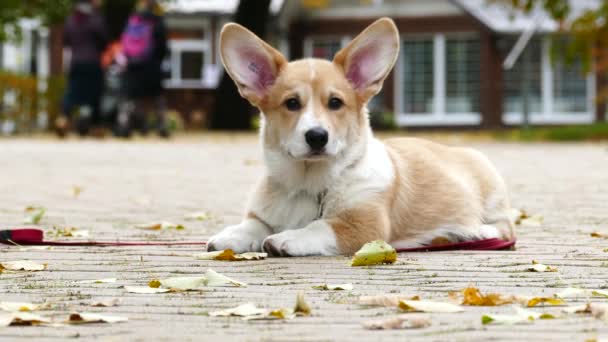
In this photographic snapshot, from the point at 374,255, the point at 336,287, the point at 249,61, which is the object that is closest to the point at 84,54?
the point at 249,61

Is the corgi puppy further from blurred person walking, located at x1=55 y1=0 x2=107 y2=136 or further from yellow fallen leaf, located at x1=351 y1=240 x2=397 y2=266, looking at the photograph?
blurred person walking, located at x1=55 y1=0 x2=107 y2=136

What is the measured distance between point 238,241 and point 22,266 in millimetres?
1085

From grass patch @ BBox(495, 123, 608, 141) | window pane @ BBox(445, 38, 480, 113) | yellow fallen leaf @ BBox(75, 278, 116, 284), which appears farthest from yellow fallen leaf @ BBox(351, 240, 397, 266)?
window pane @ BBox(445, 38, 480, 113)

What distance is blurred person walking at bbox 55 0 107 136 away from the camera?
910 inches

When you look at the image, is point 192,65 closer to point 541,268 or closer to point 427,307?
point 541,268

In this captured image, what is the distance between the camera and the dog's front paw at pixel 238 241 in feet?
18.7

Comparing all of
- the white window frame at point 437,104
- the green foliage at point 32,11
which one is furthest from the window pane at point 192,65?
the green foliage at point 32,11

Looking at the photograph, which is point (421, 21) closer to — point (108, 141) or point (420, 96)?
point (420, 96)

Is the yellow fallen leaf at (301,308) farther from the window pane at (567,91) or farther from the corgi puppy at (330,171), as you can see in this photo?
the window pane at (567,91)

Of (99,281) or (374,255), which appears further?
(374,255)

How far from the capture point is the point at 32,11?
107 feet

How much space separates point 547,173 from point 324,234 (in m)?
8.18

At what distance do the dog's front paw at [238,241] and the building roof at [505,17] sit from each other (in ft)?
105

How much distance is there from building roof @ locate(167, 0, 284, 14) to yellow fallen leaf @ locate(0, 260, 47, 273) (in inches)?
1335
